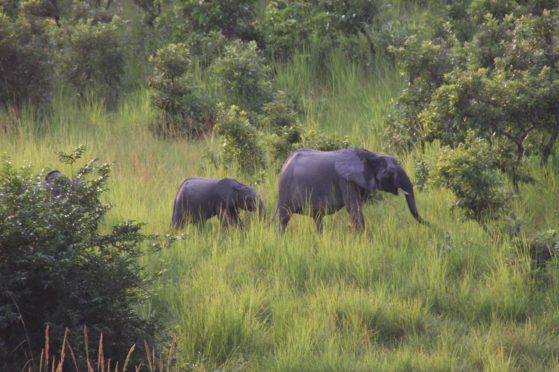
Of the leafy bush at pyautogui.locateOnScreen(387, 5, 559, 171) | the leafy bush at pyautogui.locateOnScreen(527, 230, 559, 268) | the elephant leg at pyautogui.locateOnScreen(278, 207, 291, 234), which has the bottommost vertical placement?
the elephant leg at pyautogui.locateOnScreen(278, 207, 291, 234)

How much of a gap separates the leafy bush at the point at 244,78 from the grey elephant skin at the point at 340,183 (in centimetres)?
417

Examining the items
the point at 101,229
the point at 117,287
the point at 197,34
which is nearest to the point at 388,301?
the point at 117,287

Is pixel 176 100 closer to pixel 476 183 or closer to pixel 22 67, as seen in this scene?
pixel 22 67

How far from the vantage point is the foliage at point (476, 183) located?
8.03m

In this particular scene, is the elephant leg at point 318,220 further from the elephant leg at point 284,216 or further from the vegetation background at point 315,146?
the elephant leg at point 284,216

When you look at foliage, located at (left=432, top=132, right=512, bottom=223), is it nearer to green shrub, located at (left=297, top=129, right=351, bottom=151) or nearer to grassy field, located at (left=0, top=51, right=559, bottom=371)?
grassy field, located at (left=0, top=51, right=559, bottom=371)

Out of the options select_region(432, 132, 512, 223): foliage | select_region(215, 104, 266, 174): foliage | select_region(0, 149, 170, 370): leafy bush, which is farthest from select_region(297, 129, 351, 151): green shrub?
select_region(0, 149, 170, 370): leafy bush

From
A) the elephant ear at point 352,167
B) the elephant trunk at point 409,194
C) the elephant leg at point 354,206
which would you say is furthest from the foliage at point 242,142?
the elephant trunk at point 409,194

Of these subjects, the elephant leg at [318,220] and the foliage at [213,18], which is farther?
the foliage at [213,18]

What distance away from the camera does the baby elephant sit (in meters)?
8.60

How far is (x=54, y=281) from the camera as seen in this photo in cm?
561

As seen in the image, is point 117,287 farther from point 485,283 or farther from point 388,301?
point 485,283

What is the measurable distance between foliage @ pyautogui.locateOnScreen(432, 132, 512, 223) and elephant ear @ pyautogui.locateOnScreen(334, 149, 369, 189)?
0.61 metres

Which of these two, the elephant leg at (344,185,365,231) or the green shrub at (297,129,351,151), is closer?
the elephant leg at (344,185,365,231)
